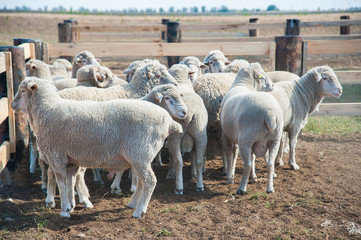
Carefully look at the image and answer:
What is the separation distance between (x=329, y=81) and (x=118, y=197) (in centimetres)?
393

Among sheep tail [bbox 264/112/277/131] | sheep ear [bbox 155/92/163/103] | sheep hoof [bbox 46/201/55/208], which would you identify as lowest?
sheep hoof [bbox 46/201/55/208]

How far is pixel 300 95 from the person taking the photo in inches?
274

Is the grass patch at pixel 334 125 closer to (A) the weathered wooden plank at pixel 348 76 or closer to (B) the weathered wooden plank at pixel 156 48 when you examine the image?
(A) the weathered wooden plank at pixel 348 76

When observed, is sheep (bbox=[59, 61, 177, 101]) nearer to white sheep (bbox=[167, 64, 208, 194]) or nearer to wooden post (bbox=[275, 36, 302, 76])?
white sheep (bbox=[167, 64, 208, 194])

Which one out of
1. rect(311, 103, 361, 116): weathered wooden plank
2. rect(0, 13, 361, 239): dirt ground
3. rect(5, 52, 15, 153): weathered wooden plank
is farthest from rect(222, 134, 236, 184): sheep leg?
rect(311, 103, 361, 116): weathered wooden plank

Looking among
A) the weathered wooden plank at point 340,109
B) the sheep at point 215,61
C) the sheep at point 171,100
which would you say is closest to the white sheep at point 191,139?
the sheep at point 171,100

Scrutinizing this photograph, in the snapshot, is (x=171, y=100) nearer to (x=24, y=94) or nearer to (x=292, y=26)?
(x=24, y=94)

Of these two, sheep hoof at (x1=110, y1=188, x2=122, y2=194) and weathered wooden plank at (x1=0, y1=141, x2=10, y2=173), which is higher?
weathered wooden plank at (x1=0, y1=141, x2=10, y2=173)

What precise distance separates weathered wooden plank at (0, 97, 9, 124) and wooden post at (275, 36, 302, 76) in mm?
5309

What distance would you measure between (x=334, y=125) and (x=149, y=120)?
20.3ft

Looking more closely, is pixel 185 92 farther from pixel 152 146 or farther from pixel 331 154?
pixel 331 154

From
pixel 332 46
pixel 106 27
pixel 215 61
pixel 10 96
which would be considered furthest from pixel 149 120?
pixel 106 27

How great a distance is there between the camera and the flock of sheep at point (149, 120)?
176 inches

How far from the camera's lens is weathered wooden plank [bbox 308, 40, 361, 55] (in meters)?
8.91
